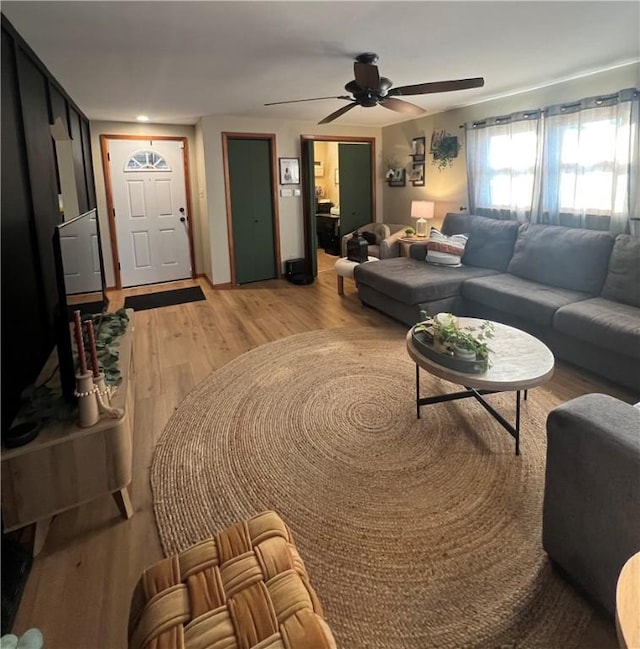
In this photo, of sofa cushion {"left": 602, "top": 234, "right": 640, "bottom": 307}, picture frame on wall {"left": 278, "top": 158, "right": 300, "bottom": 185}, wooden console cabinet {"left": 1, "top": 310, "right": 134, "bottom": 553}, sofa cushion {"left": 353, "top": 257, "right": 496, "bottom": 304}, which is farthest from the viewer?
picture frame on wall {"left": 278, "top": 158, "right": 300, "bottom": 185}

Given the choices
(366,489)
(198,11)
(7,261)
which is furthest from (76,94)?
(366,489)

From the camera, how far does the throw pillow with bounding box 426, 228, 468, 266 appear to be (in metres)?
4.60

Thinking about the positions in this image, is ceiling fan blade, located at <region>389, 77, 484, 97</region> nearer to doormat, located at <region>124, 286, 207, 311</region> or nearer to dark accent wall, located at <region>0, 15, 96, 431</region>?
dark accent wall, located at <region>0, 15, 96, 431</region>

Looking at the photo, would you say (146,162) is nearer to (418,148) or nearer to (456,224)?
(418,148)

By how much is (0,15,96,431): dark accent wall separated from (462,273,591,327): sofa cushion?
332 centimetres

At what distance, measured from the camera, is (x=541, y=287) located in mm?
3691

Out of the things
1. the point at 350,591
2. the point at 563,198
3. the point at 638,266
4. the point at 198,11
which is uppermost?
the point at 198,11

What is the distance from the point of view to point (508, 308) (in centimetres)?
361


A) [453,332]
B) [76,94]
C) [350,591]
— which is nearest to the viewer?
[350,591]

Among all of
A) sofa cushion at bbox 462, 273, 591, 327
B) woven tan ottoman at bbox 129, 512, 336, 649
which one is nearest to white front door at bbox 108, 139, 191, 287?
sofa cushion at bbox 462, 273, 591, 327

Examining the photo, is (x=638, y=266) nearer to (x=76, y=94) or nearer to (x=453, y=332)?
(x=453, y=332)

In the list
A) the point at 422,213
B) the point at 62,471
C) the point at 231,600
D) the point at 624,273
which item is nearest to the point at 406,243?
the point at 422,213

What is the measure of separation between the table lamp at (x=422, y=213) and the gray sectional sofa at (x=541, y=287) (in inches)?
27.2

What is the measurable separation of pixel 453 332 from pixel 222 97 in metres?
3.43
